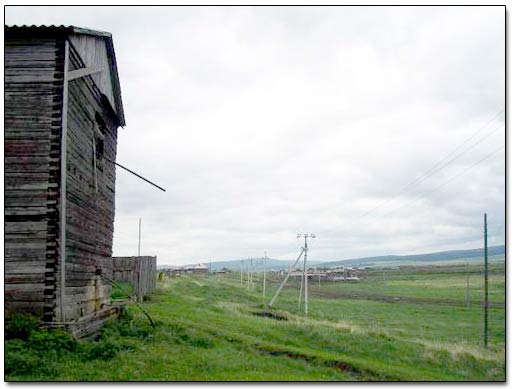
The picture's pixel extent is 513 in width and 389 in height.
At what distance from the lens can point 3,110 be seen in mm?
Result: 12750

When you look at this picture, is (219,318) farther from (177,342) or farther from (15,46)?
(15,46)

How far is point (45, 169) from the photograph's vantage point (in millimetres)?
12891

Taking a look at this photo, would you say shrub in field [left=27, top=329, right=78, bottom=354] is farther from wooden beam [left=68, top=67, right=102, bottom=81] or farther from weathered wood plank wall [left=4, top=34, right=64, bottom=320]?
wooden beam [left=68, top=67, right=102, bottom=81]

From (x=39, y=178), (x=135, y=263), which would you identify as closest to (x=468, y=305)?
(x=135, y=263)

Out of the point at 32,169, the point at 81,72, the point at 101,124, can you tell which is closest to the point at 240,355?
the point at 32,169

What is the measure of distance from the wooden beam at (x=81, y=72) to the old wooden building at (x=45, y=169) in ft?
0.11

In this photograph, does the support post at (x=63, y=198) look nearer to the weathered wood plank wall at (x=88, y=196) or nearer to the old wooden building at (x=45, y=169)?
the old wooden building at (x=45, y=169)

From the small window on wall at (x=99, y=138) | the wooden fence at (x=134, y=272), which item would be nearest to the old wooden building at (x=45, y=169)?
the small window on wall at (x=99, y=138)

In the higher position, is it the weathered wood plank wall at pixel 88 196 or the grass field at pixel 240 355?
the weathered wood plank wall at pixel 88 196

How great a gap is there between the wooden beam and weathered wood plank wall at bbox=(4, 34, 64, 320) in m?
0.40

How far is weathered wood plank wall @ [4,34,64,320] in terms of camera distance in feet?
41.4

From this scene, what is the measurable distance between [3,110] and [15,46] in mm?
1832

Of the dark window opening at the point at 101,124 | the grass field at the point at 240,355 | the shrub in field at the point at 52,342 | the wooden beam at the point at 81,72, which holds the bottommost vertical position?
the grass field at the point at 240,355

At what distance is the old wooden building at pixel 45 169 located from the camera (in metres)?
12.6
